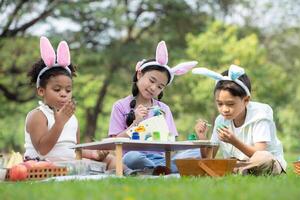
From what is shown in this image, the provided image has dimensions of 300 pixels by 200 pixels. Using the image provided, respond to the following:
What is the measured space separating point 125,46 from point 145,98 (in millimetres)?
12551

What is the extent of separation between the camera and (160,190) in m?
3.17

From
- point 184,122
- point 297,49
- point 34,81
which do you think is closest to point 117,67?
point 184,122

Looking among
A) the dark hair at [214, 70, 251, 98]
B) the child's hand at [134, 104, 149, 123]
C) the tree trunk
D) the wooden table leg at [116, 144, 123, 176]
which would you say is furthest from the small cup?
the tree trunk

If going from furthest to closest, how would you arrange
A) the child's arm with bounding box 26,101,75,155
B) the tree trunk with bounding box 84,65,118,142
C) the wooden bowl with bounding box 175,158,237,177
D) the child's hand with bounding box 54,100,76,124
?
the tree trunk with bounding box 84,65,118,142 < the child's arm with bounding box 26,101,75,155 < the child's hand with bounding box 54,100,76,124 < the wooden bowl with bounding box 175,158,237,177

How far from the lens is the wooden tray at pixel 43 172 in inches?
180

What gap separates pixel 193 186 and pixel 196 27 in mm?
17424

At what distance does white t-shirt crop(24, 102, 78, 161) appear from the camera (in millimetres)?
5180

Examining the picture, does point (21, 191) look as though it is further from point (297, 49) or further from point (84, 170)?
point (297, 49)

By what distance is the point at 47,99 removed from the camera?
5305 mm

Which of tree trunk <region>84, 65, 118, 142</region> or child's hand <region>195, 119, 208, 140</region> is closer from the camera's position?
child's hand <region>195, 119, 208, 140</region>

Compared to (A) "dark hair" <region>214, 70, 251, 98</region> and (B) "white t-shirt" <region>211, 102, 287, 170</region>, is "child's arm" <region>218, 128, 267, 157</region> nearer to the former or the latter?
(B) "white t-shirt" <region>211, 102, 287, 170</region>

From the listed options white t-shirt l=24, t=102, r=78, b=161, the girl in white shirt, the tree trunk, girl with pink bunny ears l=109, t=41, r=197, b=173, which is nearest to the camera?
the girl in white shirt

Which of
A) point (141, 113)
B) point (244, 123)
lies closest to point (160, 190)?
point (141, 113)

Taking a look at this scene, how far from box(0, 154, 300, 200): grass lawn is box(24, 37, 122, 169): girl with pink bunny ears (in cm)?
140
